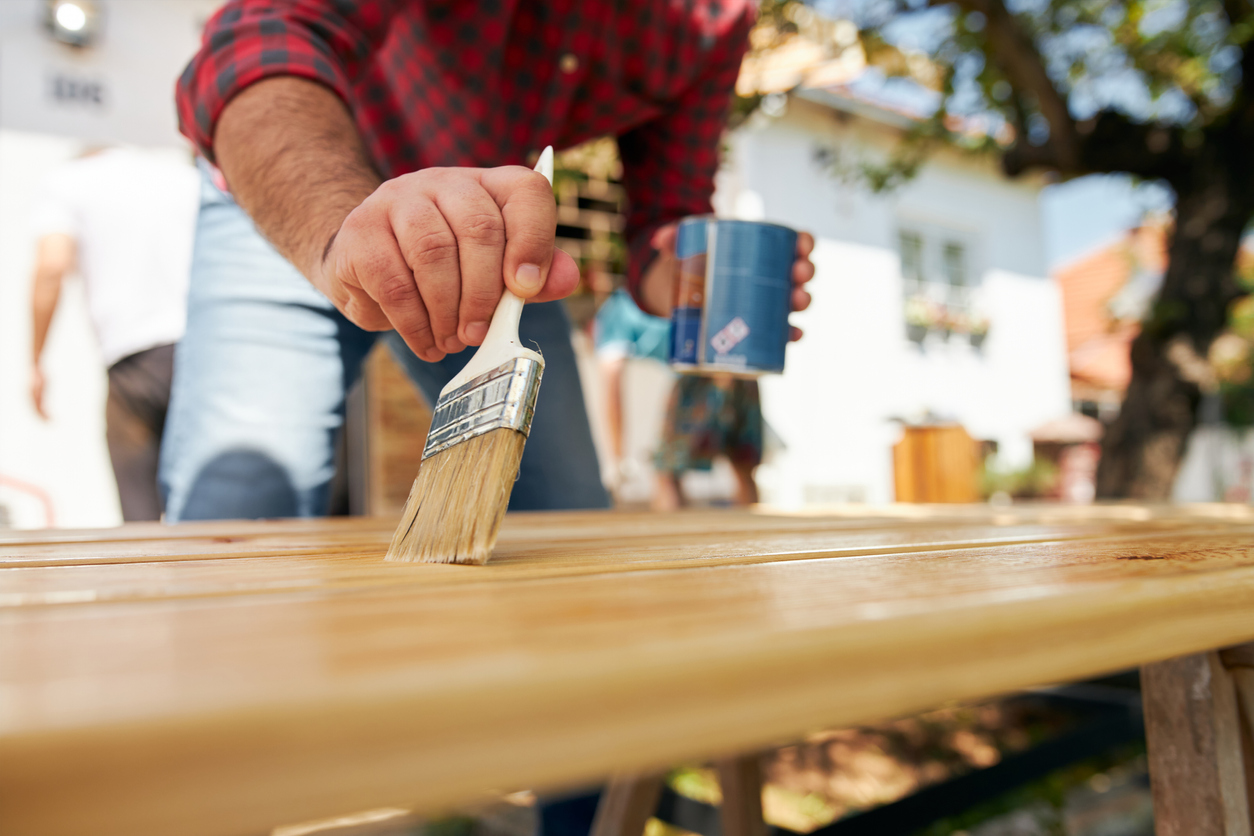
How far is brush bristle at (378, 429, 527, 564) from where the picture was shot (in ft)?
1.74

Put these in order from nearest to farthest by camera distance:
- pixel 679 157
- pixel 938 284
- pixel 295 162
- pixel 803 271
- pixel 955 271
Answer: pixel 295 162, pixel 803 271, pixel 679 157, pixel 938 284, pixel 955 271

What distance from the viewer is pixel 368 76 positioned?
1.42 meters

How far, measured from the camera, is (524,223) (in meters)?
0.58

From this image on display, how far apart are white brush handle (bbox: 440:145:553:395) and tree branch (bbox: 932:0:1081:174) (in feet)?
10.9

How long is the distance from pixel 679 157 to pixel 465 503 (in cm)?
140

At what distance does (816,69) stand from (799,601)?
141 inches

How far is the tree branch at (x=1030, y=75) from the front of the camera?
10.9ft

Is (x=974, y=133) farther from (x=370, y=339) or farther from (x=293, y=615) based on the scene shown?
(x=293, y=615)

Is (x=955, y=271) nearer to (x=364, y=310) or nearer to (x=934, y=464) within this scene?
(x=934, y=464)

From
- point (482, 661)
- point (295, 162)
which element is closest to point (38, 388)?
point (295, 162)

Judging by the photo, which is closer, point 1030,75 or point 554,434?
point 554,434

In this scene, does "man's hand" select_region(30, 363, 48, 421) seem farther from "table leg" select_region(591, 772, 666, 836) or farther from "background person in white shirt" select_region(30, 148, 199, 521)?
"table leg" select_region(591, 772, 666, 836)

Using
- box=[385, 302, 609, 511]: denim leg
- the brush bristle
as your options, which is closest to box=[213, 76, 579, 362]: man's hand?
the brush bristle

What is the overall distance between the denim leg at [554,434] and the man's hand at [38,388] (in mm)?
1974
